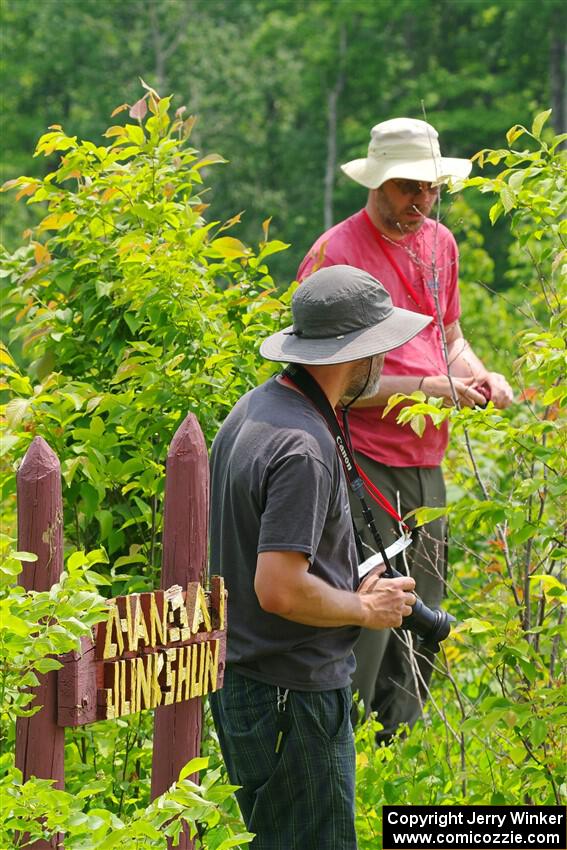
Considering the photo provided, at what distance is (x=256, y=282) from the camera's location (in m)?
3.80

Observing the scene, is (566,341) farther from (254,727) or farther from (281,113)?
(281,113)

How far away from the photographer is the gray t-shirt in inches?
107

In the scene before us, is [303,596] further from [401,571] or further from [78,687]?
[401,571]

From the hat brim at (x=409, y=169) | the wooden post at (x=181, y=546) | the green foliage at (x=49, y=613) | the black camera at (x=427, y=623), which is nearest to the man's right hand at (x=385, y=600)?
the black camera at (x=427, y=623)

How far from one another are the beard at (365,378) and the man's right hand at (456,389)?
0.91 meters

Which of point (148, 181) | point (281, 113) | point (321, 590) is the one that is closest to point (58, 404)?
point (148, 181)

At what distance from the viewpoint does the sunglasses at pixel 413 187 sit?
423cm

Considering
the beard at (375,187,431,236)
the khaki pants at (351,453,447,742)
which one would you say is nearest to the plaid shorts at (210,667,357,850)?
the khaki pants at (351,453,447,742)

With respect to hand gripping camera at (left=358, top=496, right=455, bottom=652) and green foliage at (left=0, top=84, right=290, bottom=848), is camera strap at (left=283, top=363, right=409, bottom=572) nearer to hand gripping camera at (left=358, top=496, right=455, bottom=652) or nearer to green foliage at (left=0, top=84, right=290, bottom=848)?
hand gripping camera at (left=358, top=496, right=455, bottom=652)

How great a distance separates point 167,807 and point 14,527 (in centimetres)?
197

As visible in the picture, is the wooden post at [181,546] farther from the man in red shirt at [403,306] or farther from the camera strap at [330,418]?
the man in red shirt at [403,306]

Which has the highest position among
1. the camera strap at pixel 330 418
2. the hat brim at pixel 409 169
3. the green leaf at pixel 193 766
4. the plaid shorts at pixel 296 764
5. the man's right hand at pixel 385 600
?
the hat brim at pixel 409 169

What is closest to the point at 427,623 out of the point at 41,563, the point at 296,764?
the point at 296,764

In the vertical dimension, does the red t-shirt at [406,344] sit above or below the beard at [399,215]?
below
